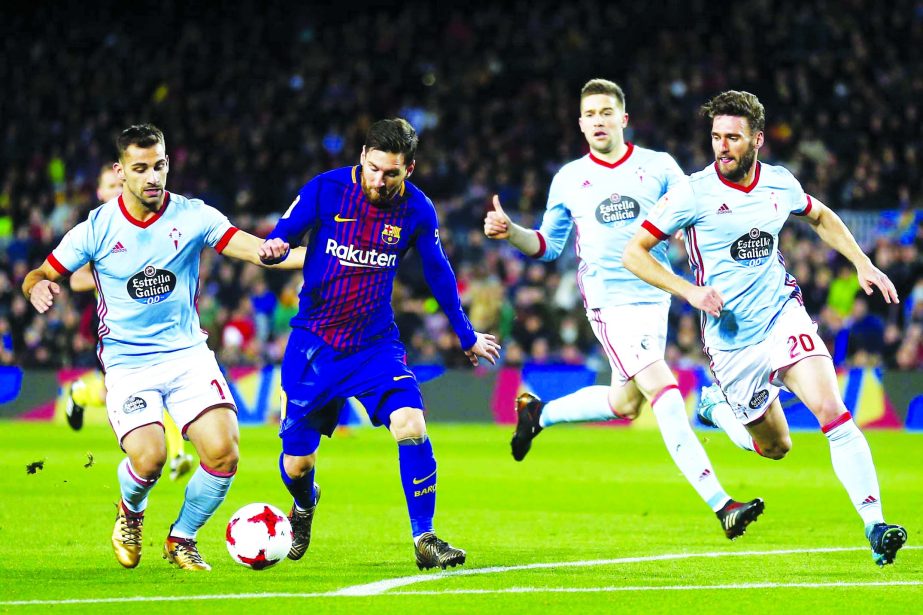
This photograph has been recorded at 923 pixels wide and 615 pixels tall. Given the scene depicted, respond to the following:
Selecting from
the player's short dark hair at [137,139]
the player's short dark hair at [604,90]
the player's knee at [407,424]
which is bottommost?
the player's knee at [407,424]

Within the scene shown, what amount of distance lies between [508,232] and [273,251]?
1.82 metres

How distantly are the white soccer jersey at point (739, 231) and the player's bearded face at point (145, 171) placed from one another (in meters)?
2.74

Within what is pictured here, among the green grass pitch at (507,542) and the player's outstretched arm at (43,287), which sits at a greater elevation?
the player's outstretched arm at (43,287)

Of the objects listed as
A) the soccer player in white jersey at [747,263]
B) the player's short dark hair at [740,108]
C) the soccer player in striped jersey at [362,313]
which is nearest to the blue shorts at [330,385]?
the soccer player in striped jersey at [362,313]

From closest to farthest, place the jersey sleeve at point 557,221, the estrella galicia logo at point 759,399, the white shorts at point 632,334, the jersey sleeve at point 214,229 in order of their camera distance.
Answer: the jersey sleeve at point 214,229
the estrella galicia logo at point 759,399
the white shorts at point 632,334
the jersey sleeve at point 557,221

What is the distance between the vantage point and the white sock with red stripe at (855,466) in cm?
758

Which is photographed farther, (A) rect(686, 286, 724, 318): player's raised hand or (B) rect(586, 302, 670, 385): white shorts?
(B) rect(586, 302, 670, 385): white shorts

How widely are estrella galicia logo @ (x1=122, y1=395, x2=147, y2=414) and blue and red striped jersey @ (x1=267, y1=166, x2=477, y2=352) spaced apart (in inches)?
37.2

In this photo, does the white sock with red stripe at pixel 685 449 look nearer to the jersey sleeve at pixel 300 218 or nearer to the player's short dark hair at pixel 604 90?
the player's short dark hair at pixel 604 90

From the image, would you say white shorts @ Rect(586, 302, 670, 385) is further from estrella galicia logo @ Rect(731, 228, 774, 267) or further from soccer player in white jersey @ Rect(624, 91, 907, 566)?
estrella galicia logo @ Rect(731, 228, 774, 267)

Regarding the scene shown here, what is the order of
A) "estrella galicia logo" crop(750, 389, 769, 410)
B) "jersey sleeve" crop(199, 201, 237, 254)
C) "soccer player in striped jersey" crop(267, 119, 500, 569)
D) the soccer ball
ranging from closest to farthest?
the soccer ball
"soccer player in striped jersey" crop(267, 119, 500, 569)
"jersey sleeve" crop(199, 201, 237, 254)
"estrella galicia logo" crop(750, 389, 769, 410)

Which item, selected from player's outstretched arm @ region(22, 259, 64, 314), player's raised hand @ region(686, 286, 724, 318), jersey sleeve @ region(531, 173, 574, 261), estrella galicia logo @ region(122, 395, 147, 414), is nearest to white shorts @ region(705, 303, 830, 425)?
player's raised hand @ region(686, 286, 724, 318)

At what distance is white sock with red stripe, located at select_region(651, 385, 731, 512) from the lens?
8633mm

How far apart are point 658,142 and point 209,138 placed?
923 centimetres
